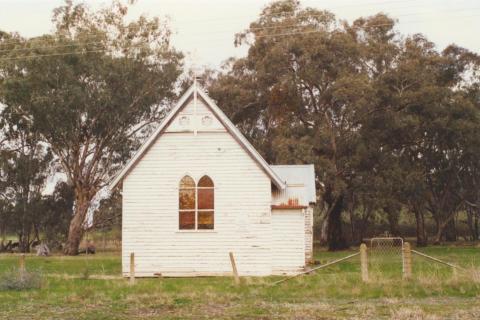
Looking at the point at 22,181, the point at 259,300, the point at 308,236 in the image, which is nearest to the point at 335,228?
the point at 308,236

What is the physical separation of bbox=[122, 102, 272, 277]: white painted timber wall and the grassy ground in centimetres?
431

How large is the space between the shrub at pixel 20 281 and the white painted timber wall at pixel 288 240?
31.5ft

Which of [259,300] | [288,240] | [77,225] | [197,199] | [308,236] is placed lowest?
[259,300]

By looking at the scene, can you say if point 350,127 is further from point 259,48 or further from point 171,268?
point 171,268

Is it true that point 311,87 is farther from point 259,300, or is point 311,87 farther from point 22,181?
point 259,300

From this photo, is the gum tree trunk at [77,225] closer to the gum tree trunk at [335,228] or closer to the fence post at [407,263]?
the gum tree trunk at [335,228]

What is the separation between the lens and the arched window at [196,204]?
90.3 feet

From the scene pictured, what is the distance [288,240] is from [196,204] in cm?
378

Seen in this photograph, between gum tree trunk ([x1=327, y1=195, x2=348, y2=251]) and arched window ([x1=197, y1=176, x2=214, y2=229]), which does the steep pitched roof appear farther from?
gum tree trunk ([x1=327, y1=195, x2=348, y2=251])

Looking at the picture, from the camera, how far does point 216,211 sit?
89.9 feet

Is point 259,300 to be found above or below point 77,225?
below

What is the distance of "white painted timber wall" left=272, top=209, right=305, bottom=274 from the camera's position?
2817cm

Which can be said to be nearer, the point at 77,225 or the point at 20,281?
the point at 20,281

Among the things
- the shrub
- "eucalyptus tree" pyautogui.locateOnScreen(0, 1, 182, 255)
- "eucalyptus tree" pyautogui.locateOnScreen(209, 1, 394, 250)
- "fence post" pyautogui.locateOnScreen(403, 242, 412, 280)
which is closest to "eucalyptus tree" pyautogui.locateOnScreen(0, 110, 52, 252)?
"eucalyptus tree" pyautogui.locateOnScreen(0, 1, 182, 255)
